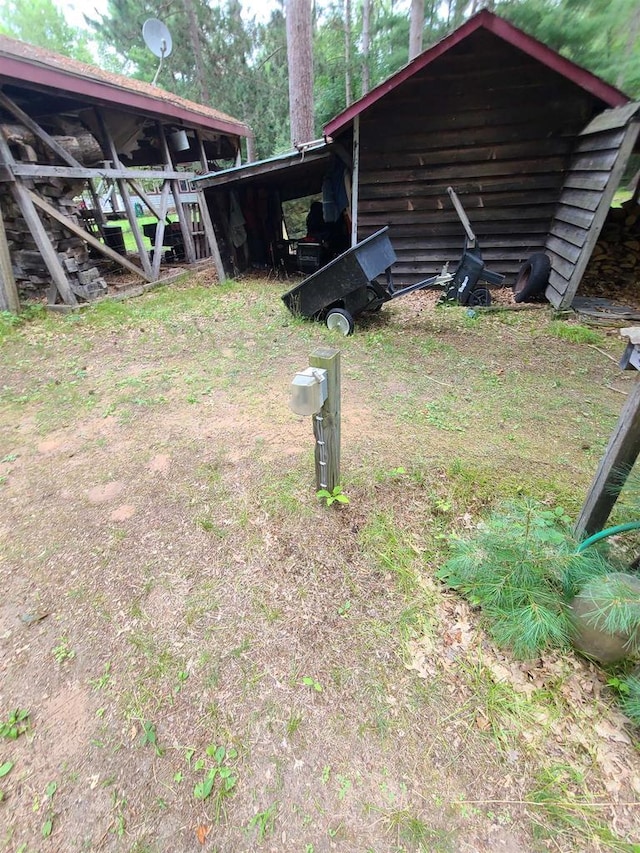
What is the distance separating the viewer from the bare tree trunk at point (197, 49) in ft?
55.6

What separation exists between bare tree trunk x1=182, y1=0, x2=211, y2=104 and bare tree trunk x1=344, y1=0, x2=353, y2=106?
6.37 meters

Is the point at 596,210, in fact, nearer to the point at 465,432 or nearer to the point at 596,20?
the point at 465,432

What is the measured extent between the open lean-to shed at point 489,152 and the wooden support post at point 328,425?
5.15 meters

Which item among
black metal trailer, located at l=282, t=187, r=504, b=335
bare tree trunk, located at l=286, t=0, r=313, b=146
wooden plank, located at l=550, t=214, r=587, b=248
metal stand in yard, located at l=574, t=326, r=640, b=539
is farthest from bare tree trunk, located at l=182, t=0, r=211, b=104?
metal stand in yard, located at l=574, t=326, r=640, b=539

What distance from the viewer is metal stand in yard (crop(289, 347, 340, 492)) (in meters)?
2.00

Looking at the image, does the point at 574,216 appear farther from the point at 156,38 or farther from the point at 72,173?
the point at 156,38

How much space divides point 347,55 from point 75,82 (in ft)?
62.5

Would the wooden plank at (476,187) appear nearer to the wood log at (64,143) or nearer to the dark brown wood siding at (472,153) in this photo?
the dark brown wood siding at (472,153)

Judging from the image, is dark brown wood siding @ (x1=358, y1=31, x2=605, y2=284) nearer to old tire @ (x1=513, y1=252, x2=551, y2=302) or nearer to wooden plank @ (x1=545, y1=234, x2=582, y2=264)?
wooden plank @ (x1=545, y1=234, x2=582, y2=264)

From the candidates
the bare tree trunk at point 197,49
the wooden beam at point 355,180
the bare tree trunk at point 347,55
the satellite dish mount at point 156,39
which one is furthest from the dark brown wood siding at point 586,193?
the bare tree trunk at point 197,49

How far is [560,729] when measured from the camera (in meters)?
1.50

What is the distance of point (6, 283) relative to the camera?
6262 millimetres

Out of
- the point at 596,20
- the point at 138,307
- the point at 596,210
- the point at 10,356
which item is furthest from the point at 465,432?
the point at 596,20

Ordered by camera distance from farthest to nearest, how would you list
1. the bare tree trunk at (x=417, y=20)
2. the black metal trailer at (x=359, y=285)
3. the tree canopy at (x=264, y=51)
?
the tree canopy at (x=264, y=51) → the bare tree trunk at (x=417, y=20) → the black metal trailer at (x=359, y=285)
